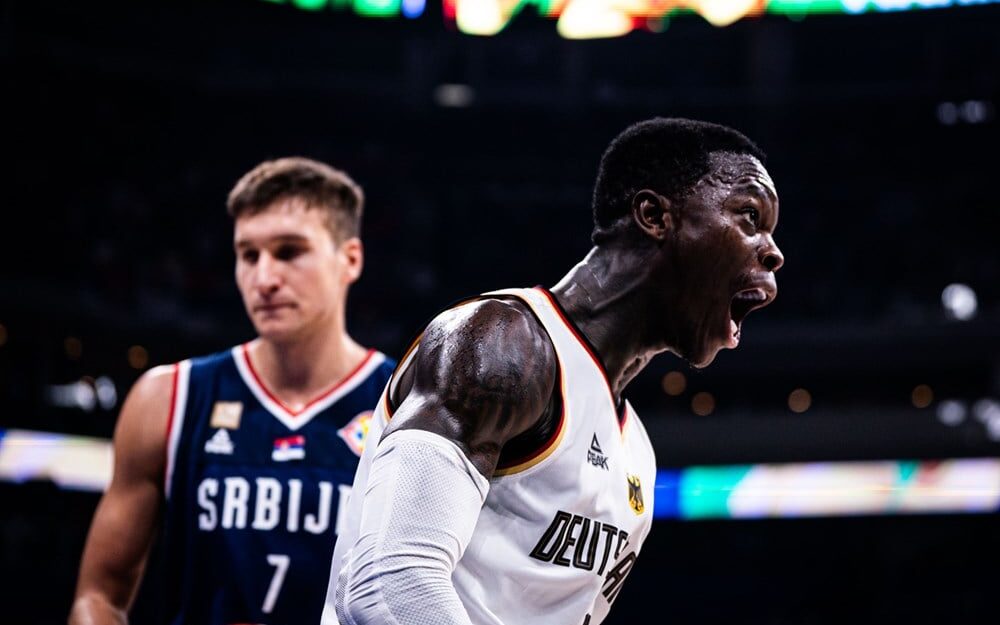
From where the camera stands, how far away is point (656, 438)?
16.5 metres

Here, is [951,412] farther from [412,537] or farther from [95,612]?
[412,537]

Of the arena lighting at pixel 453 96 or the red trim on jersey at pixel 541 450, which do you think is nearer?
the red trim on jersey at pixel 541 450

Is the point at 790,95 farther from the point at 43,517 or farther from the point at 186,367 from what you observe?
the point at 186,367

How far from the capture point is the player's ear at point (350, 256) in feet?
11.9

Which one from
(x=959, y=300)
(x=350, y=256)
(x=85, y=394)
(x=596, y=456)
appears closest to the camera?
(x=596, y=456)

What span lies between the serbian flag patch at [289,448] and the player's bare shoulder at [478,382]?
1.55m

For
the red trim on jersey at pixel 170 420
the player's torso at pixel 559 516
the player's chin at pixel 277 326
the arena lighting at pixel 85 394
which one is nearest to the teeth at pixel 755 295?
the player's torso at pixel 559 516

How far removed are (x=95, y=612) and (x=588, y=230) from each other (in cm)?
1451

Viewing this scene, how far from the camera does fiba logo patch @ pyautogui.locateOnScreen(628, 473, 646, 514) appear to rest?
7.01ft

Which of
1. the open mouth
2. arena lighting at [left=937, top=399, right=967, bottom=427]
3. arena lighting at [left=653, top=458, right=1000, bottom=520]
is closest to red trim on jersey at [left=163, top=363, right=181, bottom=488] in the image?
the open mouth

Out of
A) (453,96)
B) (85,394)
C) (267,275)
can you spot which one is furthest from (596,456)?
(453,96)

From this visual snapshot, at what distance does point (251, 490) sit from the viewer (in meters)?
3.24

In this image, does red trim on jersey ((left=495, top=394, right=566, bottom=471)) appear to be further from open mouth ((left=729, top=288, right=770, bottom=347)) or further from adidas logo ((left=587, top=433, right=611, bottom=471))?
open mouth ((left=729, top=288, right=770, bottom=347))

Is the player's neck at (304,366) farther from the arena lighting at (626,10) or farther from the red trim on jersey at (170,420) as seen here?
the arena lighting at (626,10)
